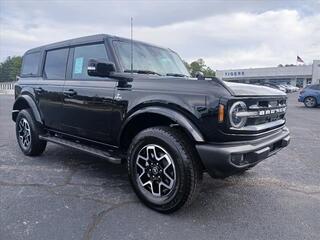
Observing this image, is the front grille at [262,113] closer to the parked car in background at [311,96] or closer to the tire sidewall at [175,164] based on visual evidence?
the tire sidewall at [175,164]

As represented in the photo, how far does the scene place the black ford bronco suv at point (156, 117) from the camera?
3090 millimetres

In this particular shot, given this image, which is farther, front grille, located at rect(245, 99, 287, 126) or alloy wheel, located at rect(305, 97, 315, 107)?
alloy wheel, located at rect(305, 97, 315, 107)

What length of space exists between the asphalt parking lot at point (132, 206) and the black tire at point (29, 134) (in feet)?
0.78

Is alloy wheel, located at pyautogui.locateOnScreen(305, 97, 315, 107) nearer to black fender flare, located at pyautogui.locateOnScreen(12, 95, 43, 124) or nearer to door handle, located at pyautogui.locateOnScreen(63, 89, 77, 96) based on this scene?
black fender flare, located at pyautogui.locateOnScreen(12, 95, 43, 124)

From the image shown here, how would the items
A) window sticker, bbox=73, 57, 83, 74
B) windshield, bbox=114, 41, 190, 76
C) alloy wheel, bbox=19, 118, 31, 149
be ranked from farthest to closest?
alloy wheel, bbox=19, 118, 31, 149
window sticker, bbox=73, 57, 83, 74
windshield, bbox=114, 41, 190, 76

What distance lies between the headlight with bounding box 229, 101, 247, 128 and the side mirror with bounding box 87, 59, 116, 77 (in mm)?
1462

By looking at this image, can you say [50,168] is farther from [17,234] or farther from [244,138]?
[244,138]

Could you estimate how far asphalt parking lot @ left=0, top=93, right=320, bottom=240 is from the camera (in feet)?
9.89

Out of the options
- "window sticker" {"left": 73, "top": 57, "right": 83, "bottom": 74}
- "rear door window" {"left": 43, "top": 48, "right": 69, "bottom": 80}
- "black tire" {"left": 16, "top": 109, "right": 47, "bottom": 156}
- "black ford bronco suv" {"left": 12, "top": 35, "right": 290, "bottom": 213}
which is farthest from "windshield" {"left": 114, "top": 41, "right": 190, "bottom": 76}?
"black tire" {"left": 16, "top": 109, "right": 47, "bottom": 156}

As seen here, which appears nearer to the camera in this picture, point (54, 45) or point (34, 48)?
point (54, 45)

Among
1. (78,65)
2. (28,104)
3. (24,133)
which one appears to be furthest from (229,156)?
(24,133)

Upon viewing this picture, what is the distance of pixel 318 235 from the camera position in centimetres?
299

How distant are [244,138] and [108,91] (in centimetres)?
176

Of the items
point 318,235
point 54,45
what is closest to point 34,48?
point 54,45
